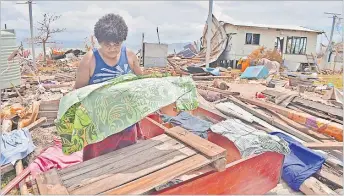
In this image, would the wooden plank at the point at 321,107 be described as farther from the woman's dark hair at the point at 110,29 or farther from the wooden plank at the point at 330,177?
the woman's dark hair at the point at 110,29

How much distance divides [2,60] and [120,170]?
8.45 m

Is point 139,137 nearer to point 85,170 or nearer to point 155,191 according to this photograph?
point 85,170

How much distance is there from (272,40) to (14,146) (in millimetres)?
24263

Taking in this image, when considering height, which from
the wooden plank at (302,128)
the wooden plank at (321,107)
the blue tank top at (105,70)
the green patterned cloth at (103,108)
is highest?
the blue tank top at (105,70)

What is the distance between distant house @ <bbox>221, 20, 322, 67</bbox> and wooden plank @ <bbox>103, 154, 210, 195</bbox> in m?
22.6

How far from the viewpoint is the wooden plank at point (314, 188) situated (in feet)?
11.7

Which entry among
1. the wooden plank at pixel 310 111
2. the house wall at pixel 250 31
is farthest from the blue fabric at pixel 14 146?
the house wall at pixel 250 31

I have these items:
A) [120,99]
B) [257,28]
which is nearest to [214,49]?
[257,28]

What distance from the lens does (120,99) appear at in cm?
256

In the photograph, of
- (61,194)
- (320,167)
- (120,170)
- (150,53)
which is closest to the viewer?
(61,194)

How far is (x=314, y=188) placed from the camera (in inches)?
143

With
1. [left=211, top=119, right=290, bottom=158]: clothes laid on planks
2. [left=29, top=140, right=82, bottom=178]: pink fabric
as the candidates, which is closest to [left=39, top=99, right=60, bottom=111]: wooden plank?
[left=29, top=140, right=82, bottom=178]: pink fabric

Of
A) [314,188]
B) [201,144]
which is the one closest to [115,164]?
[201,144]

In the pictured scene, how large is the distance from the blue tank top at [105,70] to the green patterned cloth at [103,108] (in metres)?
0.15
